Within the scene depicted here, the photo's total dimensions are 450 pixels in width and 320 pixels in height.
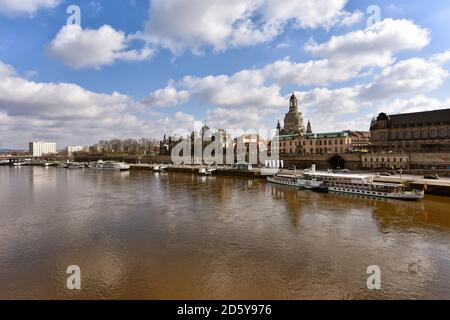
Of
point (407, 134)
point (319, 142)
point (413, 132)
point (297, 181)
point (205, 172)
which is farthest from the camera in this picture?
point (319, 142)

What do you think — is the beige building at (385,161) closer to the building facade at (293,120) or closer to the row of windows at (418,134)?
the row of windows at (418,134)

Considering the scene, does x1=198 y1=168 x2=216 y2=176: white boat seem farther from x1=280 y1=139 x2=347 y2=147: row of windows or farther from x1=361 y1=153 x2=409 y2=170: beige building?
x1=361 y1=153 x2=409 y2=170: beige building

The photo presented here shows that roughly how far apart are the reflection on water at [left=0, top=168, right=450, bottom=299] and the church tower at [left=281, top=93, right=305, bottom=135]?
9602 cm

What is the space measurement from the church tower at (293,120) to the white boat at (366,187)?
262 ft

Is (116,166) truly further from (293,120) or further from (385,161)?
(385,161)

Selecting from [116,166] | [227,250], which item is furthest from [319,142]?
[227,250]

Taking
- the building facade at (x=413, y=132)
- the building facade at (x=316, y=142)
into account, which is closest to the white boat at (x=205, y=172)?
the building facade at (x=316, y=142)

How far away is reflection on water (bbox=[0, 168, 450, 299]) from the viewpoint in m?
14.7

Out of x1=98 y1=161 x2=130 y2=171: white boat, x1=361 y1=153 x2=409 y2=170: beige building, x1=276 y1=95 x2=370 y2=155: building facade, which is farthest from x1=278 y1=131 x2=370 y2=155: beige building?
x1=98 y1=161 x2=130 y2=171: white boat

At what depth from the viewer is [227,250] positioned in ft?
65.5

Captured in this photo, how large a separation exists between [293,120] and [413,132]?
58880 mm

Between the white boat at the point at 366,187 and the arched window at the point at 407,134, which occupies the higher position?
the arched window at the point at 407,134

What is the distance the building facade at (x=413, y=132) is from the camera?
70.8 m
